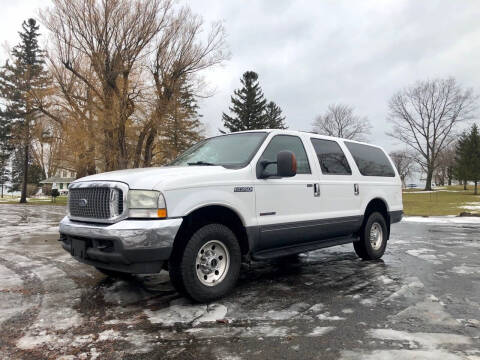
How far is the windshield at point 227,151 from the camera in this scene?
15.1 ft

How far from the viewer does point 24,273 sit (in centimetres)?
554

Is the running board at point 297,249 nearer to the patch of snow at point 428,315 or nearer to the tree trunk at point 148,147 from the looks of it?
the patch of snow at point 428,315

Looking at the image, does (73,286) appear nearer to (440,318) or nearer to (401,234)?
(440,318)

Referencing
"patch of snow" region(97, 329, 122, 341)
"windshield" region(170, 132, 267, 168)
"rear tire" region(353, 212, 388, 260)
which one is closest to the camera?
"patch of snow" region(97, 329, 122, 341)

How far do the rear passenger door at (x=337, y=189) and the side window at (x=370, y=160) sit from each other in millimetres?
334

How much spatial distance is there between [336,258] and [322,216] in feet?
5.57

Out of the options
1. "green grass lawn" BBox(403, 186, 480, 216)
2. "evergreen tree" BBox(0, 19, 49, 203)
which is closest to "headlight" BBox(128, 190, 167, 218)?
"green grass lawn" BBox(403, 186, 480, 216)

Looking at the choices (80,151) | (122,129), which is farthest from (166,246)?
(80,151)

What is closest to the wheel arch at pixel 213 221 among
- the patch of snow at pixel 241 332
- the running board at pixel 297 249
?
the running board at pixel 297 249

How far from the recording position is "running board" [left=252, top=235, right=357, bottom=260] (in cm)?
445

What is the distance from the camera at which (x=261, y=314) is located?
365cm

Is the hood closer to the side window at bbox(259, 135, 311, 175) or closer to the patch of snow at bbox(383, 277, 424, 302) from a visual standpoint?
the side window at bbox(259, 135, 311, 175)

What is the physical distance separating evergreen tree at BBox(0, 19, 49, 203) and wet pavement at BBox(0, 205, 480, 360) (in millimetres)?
32729

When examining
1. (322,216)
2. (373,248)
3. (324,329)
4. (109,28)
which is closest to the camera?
(324,329)
